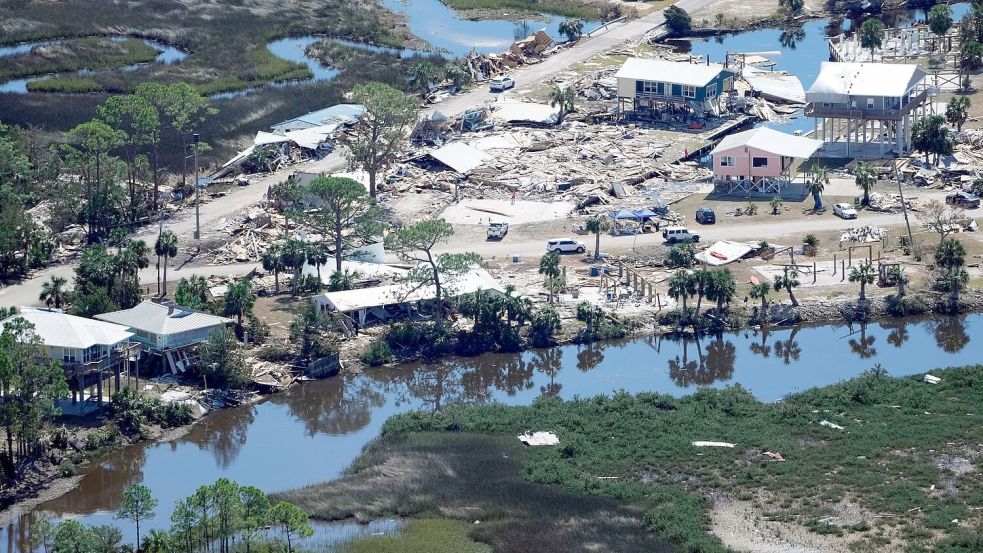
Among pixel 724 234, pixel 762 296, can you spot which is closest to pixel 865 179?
pixel 724 234

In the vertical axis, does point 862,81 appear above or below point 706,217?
above

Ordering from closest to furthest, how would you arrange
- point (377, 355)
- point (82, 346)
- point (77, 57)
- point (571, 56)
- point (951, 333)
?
point (82, 346)
point (377, 355)
point (951, 333)
point (571, 56)
point (77, 57)

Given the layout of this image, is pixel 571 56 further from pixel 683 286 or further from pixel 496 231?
pixel 683 286

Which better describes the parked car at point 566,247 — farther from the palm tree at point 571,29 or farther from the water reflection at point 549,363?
the palm tree at point 571,29

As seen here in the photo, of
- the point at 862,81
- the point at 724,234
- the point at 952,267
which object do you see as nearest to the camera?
the point at 952,267

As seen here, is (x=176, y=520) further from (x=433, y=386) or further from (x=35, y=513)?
(x=433, y=386)

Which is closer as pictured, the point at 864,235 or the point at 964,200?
the point at 864,235

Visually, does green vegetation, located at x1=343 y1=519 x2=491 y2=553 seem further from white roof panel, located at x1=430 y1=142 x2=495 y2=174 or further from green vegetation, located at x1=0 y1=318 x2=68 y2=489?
white roof panel, located at x1=430 y1=142 x2=495 y2=174

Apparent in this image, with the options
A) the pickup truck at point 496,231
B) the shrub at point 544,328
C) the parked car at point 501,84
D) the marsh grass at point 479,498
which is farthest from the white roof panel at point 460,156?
the marsh grass at point 479,498
